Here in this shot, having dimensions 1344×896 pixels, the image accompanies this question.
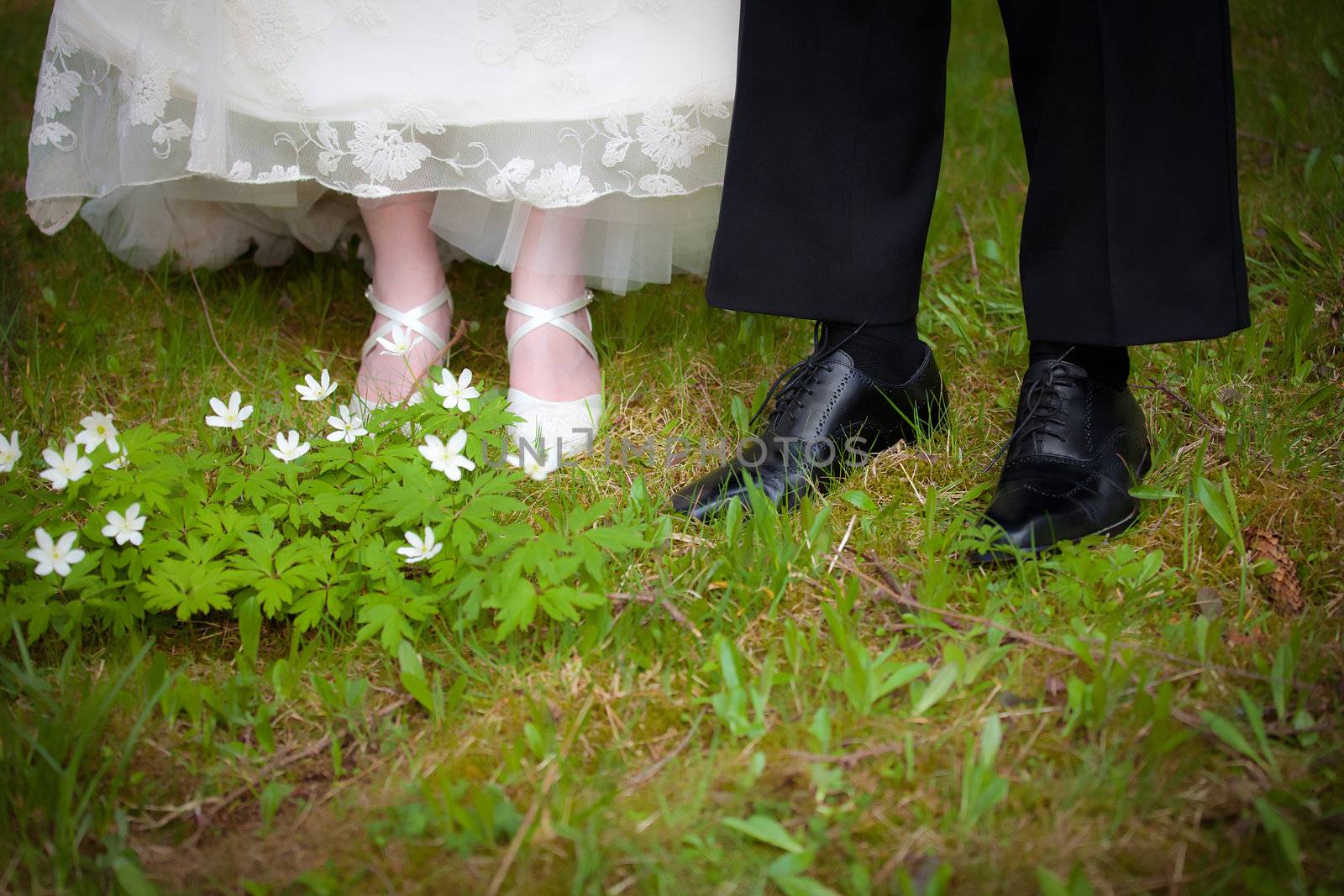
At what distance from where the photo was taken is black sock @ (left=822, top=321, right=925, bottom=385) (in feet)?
5.06

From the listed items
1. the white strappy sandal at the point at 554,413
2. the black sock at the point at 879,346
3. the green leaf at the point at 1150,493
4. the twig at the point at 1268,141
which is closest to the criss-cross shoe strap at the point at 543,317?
the white strappy sandal at the point at 554,413

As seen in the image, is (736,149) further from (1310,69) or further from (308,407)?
(1310,69)

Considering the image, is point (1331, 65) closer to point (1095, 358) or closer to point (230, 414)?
point (1095, 358)

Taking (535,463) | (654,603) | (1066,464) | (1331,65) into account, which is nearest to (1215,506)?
(1066,464)

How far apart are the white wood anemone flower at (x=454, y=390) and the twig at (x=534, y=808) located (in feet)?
1.77

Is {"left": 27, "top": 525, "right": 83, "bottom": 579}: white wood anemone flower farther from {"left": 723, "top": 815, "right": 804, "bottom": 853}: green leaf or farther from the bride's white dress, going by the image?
{"left": 723, "top": 815, "right": 804, "bottom": 853}: green leaf

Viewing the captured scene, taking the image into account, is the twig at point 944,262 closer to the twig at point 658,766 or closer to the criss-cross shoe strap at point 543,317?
the criss-cross shoe strap at point 543,317

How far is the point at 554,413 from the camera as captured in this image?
1681mm

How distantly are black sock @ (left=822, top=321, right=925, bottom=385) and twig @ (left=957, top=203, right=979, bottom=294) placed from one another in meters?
0.57

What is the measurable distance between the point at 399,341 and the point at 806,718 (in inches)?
34.8

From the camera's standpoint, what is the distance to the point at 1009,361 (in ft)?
6.16

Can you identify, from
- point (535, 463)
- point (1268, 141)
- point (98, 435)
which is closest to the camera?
point (98, 435)

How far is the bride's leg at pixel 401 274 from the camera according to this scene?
1753 millimetres

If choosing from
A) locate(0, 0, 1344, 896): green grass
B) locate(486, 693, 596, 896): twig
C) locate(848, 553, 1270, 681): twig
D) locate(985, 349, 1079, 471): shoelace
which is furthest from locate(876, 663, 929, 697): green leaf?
locate(985, 349, 1079, 471): shoelace
